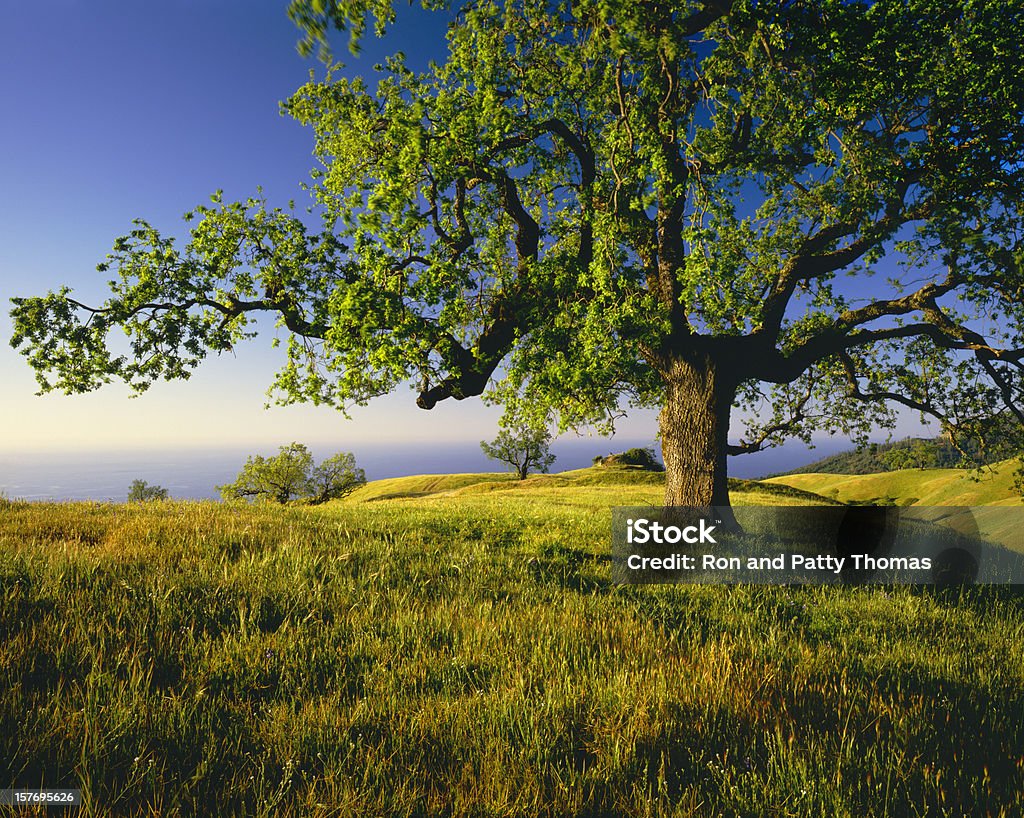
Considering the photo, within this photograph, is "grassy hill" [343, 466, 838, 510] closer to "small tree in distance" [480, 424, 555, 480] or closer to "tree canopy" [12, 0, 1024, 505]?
"small tree in distance" [480, 424, 555, 480]

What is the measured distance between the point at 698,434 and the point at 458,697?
10.7 m

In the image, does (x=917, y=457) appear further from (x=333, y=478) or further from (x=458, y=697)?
(x=333, y=478)

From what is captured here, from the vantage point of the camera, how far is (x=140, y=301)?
567 inches

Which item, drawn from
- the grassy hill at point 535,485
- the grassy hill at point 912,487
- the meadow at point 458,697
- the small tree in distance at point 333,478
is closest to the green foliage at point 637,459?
the grassy hill at point 535,485

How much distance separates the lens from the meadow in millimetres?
2668

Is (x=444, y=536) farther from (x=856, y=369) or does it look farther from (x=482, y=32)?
(x=856, y=369)

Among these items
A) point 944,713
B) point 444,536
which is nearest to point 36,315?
point 444,536

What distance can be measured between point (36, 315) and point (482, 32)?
14103 millimetres

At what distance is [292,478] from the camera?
229 feet

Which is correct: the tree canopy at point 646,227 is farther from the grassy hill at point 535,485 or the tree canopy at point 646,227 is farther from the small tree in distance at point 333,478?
the small tree in distance at point 333,478

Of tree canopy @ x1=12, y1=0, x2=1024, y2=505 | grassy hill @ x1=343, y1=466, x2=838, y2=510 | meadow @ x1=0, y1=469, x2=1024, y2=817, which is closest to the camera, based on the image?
meadow @ x1=0, y1=469, x2=1024, y2=817

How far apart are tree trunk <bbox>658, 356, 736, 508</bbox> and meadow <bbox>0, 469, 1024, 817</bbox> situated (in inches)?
234
